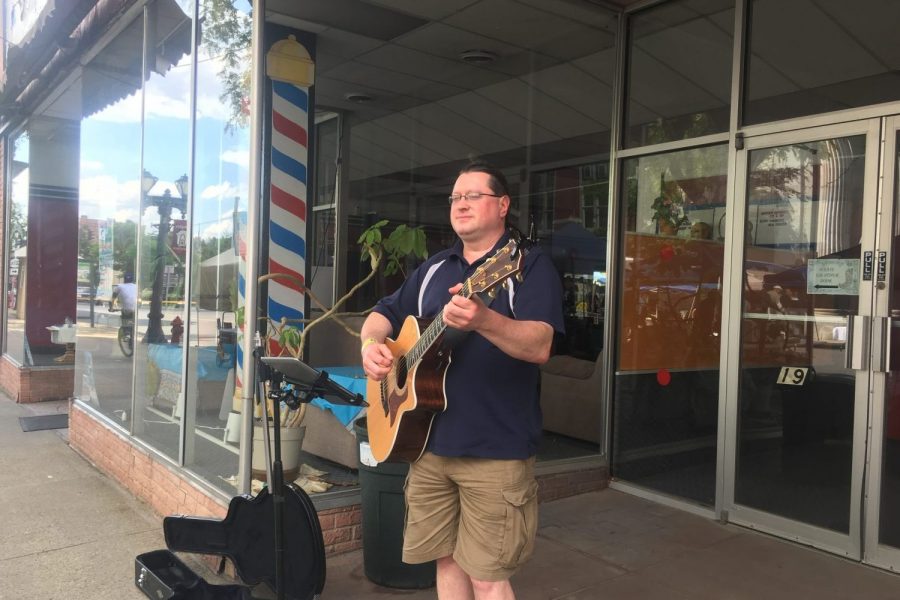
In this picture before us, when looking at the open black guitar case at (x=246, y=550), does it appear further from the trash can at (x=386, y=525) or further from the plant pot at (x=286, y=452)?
the plant pot at (x=286, y=452)

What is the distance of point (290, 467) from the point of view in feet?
13.4

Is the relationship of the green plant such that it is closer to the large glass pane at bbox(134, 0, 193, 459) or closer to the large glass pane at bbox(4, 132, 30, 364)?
the large glass pane at bbox(134, 0, 193, 459)

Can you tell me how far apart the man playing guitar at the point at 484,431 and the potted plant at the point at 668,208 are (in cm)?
277

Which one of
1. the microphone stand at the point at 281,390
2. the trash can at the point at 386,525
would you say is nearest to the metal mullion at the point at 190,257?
the trash can at the point at 386,525

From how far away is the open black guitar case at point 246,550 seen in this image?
3.06 m

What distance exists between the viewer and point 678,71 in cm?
486

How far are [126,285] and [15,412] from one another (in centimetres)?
367

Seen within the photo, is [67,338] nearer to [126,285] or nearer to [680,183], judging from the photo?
[126,285]

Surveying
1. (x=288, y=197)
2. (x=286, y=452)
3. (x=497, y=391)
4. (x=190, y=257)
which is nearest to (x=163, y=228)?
(x=190, y=257)

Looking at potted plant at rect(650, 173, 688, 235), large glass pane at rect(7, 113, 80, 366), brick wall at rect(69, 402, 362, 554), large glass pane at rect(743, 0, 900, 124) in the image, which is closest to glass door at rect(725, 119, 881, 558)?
large glass pane at rect(743, 0, 900, 124)

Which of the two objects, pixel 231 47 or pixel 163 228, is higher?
pixel 231 47

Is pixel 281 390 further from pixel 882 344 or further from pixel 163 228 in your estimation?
pixel 882 344

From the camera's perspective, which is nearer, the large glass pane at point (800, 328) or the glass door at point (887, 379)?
the glass door at point (887, 379)

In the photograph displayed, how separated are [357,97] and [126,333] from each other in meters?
3.80
